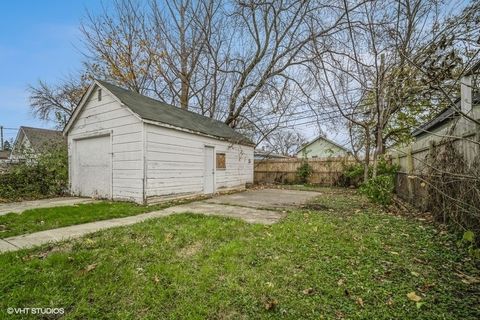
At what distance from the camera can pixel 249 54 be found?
12.5 metres

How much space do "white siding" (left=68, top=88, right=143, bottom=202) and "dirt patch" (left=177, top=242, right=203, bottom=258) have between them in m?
4.18

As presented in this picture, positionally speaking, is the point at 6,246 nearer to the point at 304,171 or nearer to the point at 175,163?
the point at 175,163

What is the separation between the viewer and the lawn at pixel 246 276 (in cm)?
206

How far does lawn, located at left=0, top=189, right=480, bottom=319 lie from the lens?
6.75 ft

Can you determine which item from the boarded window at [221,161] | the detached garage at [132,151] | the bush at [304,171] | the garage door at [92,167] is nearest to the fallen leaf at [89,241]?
the detached garage at [132,151]

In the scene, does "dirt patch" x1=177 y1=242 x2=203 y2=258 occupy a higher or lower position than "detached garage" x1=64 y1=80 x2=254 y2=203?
lower

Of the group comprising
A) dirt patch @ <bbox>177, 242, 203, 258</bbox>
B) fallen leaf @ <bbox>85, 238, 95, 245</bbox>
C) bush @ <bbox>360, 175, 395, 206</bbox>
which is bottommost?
dirt patch @ <bbox>177, 242, 203, 258</bbox>

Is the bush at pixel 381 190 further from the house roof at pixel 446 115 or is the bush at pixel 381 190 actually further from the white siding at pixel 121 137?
the white siding at pixel 121 137

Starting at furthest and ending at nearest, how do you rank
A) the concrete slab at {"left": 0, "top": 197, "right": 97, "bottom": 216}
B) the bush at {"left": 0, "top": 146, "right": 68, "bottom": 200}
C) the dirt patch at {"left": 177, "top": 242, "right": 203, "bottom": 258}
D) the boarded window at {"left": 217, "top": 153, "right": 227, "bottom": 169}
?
1. the boarded window at {"left": 217, "top": 153, "right": 227, "bottom": 169}
2. the bush at {"left": 0, "top": 146, "right": 68, "bottom": 200}
3. the concrete slab at {"left": 0, "top": 197, "right": 97, "bottom": 216}
4. the dirt patch at {"left": 177, "top": 242, "right": 203, "bottom": 258}

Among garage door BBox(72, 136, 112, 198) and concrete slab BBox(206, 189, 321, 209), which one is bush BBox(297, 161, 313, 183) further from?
garage door BBox(72, 136, 112, 198)

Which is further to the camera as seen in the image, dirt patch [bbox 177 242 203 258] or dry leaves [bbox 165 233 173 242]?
dry leaves [bbox 165 233 173 242]

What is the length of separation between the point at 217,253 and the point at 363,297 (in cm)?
169

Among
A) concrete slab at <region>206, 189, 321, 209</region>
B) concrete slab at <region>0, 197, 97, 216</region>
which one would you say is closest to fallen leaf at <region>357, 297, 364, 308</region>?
concrete slab at <region>206, 189, 321, 209</region>

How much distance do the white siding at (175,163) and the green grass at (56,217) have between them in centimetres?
108
